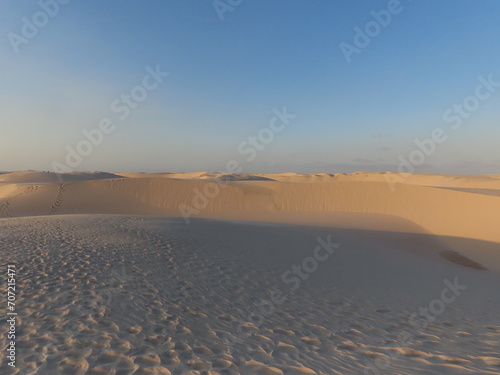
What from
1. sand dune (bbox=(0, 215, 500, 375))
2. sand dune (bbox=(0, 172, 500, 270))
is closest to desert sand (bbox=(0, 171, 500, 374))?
sand dune (bbox=(0, 215, 500, 375))

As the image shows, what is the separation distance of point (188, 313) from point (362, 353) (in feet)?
9.80

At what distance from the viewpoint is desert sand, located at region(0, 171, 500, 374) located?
4.03 meters

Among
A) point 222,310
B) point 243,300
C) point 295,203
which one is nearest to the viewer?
point 222,310

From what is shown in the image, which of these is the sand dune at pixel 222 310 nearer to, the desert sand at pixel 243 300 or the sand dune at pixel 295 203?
the desert sand at pixel 243 300

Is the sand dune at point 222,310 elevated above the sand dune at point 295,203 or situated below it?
below

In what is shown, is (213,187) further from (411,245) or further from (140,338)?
(140,338)

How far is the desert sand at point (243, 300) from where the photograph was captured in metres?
4.03

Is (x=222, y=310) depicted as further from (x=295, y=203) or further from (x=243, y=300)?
(x=295, y=203)

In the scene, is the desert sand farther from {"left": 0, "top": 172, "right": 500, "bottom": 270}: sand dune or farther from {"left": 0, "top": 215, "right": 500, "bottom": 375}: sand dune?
{"left": 0, "top": 172, "right": 500, "bottom": 270}: sand dune

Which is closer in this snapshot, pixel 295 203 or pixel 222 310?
pixel 222 310

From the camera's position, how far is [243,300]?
626 centimetres

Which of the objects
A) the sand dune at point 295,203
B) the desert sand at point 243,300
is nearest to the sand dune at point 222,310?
the desert sand at point 243,300

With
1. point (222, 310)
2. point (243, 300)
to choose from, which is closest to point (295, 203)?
point (243, 300)

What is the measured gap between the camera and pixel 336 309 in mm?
6449
